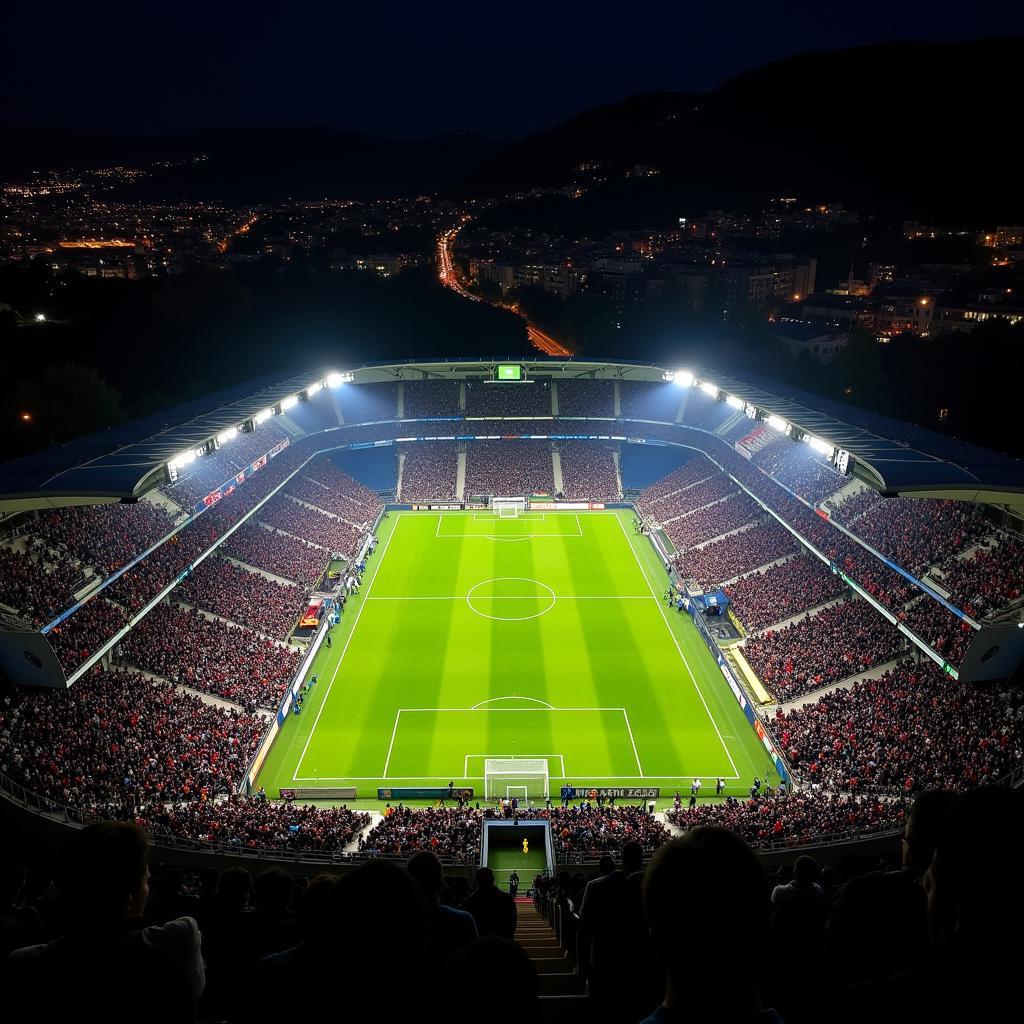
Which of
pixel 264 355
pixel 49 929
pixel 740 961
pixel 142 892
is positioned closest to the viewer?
pixel 740 961

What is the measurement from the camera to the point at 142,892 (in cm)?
276

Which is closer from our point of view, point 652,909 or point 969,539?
point 652,909

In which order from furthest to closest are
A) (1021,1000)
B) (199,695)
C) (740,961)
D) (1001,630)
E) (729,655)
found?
(729,655)
(199,695)
(1001,630)
(740,961)
(1021,1000)

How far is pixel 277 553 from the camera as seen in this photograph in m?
34.6

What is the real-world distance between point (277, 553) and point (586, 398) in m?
27.7

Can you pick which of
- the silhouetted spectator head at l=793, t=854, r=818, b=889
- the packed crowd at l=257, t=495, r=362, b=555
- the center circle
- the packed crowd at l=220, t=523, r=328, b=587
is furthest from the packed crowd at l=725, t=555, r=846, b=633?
the silhouetted spectator head at l=793, t=854, r=818, b=889

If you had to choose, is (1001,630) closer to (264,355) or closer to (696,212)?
(264,355)

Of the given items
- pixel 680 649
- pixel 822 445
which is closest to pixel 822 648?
pixel 680 649

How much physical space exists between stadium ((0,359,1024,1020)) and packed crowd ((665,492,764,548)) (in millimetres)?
226

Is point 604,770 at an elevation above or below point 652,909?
below

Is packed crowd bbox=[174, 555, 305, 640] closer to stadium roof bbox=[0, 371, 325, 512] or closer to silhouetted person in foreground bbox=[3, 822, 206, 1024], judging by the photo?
stadium roof bbox=[0, 371, 325, 512]

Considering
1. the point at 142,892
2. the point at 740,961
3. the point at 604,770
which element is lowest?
the point at 604,770

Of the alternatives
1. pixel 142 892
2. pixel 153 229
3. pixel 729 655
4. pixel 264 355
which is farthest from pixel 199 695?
pixel 153 229

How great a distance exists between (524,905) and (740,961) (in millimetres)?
15192
